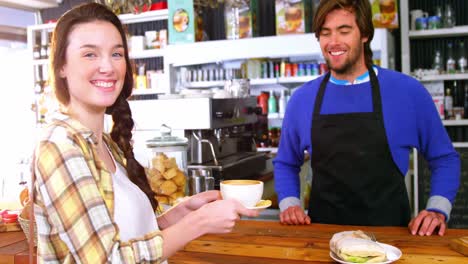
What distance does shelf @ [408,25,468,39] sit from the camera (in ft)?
16.2

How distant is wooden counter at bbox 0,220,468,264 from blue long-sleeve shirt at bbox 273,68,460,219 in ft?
1.21

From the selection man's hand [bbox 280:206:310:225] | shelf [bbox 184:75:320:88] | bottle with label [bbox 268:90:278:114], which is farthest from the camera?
bottle with label [bbox 268:90:278:114]

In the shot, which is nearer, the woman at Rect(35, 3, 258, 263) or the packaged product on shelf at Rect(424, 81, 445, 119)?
the woman at Rect(35, 3, 258, 263)

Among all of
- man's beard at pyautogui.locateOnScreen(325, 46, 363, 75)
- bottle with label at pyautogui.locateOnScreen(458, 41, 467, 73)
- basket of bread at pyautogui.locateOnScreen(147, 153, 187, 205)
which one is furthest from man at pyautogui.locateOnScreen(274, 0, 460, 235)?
bottle with label at pyautogui.locateOnScreen(458, 41, 467, 73)

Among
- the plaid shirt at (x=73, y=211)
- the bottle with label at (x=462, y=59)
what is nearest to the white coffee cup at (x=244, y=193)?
the plaid shirt at (x=73, y=211)

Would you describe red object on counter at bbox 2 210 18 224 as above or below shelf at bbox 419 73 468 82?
below

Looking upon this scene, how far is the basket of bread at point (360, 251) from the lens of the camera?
53.0 inches

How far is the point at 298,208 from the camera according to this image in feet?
6.64

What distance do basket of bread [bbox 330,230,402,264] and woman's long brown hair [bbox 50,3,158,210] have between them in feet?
1.90

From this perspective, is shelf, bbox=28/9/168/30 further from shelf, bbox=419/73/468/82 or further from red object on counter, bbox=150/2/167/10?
shelf, bbox=419/73/468/82

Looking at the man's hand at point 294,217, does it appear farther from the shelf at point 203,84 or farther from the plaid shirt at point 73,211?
the shelf at point 203,84

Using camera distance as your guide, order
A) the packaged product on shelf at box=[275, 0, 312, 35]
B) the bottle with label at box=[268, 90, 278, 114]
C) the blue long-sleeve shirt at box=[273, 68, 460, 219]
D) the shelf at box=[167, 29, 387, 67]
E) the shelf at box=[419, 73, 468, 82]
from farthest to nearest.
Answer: the bottle with label at box=[268, 90, 278, 114], the shelf at box=[419, 73, 468, 82], the packaged product on shelf at box=[275, 0, 312, 35], the shelf at box=[167, 29, 387, 67], the blue long-sleeve shirt at box=[273, 68, 460, 219]

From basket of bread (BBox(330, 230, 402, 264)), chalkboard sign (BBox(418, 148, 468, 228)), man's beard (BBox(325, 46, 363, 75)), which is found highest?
man's beard (BBox(325, 46, 363, 75))

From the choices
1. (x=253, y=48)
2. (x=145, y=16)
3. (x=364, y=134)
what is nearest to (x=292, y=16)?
(x=253, y=48)
